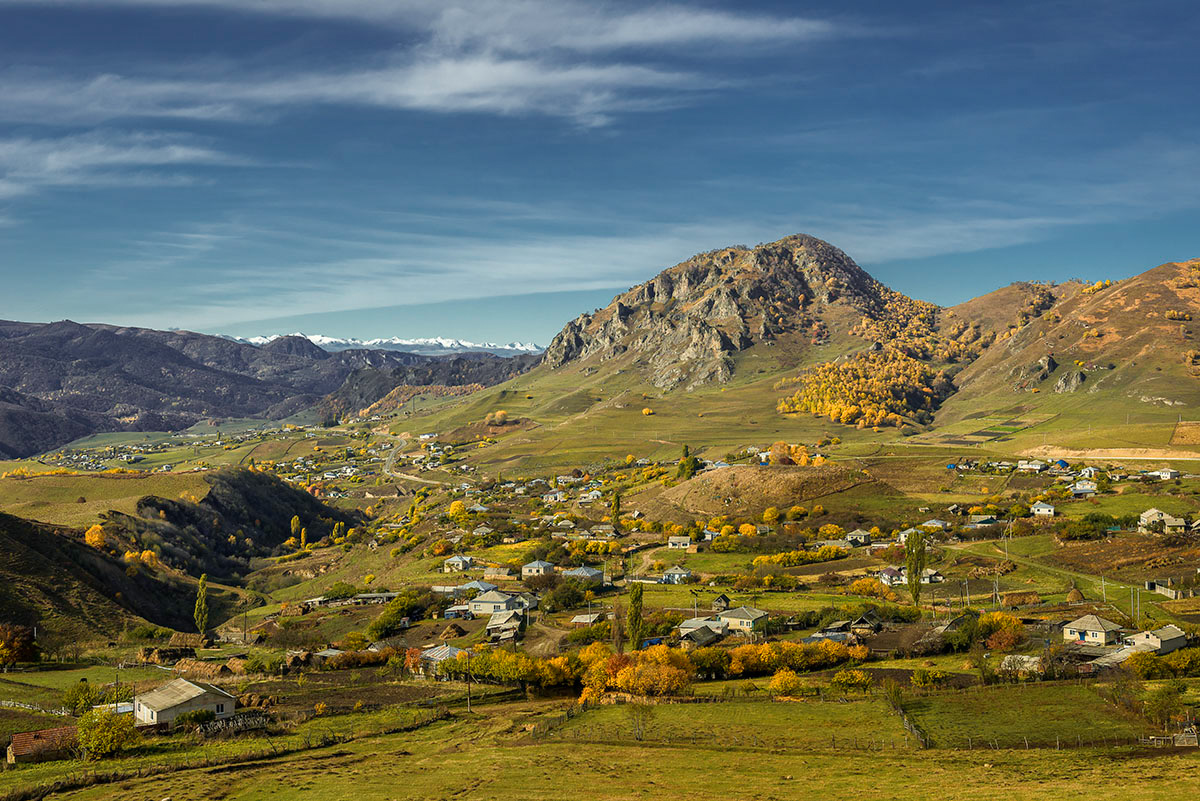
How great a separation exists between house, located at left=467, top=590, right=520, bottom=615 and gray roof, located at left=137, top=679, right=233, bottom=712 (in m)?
42.1

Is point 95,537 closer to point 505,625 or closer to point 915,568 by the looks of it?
point 505,625

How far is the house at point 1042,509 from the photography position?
127125mm

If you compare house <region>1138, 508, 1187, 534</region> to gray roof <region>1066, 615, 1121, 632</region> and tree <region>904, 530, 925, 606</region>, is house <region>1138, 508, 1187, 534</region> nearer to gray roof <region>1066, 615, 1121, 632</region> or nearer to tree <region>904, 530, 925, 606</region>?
tree <region>904, 530, 925, 606</region>

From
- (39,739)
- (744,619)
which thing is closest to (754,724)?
(744,619)

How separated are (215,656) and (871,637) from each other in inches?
2509

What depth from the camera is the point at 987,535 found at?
12044 centimetres

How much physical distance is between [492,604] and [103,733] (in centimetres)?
5309

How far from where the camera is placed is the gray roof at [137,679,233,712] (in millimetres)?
54594

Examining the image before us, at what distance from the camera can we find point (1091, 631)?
68875mm

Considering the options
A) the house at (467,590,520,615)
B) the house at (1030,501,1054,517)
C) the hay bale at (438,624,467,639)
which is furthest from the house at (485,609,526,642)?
the house at (1030,501,1054,517)

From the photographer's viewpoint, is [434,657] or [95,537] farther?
[95,537]

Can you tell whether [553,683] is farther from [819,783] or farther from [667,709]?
[819,783]

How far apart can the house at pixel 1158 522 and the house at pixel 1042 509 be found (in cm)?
1369

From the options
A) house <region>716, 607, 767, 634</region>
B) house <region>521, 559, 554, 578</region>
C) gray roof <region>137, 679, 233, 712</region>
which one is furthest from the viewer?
house <region>521, 559, 554, 578</region>
